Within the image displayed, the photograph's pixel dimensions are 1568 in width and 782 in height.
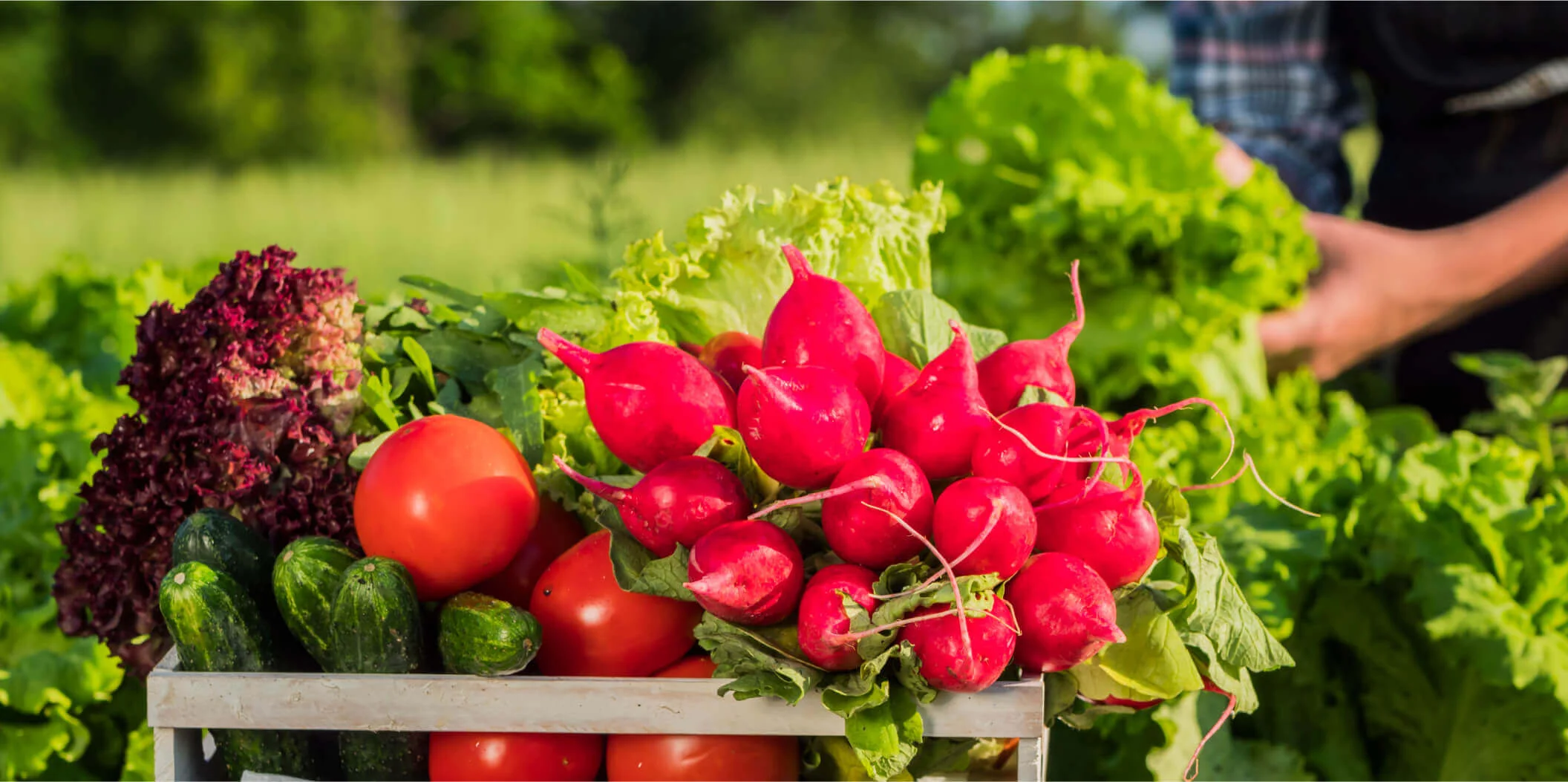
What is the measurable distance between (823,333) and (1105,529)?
0.34 m

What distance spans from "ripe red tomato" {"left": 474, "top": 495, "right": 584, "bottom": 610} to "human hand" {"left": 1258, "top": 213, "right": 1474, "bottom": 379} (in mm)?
1681

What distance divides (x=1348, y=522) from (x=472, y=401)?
1.39 m

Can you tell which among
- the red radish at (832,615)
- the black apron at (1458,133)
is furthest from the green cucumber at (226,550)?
the black apron at (1458,133)

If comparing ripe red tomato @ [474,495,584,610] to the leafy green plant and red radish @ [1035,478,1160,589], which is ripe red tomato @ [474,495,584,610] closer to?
red radish @ [1035,478,1160,589]

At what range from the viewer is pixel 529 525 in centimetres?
136

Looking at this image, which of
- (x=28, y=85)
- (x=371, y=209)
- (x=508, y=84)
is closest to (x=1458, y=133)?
(x=371, y=209)

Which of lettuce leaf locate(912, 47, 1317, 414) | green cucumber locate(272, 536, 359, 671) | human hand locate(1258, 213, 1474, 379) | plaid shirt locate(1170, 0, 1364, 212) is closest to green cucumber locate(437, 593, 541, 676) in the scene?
green cucumber locate(272, 536, 359, 671)

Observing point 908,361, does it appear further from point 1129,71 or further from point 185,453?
point 1129,71

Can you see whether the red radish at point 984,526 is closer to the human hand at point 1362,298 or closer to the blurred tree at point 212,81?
the human hand at point 1362,298

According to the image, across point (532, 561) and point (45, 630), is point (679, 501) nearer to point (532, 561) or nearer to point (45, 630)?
point (532, 561)

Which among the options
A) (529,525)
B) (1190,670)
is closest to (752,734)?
(529,525)

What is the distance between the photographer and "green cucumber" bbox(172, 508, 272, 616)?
4.36 ft

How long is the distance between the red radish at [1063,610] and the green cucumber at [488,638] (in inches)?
18.8

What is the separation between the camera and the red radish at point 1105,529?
1231 millimetres
